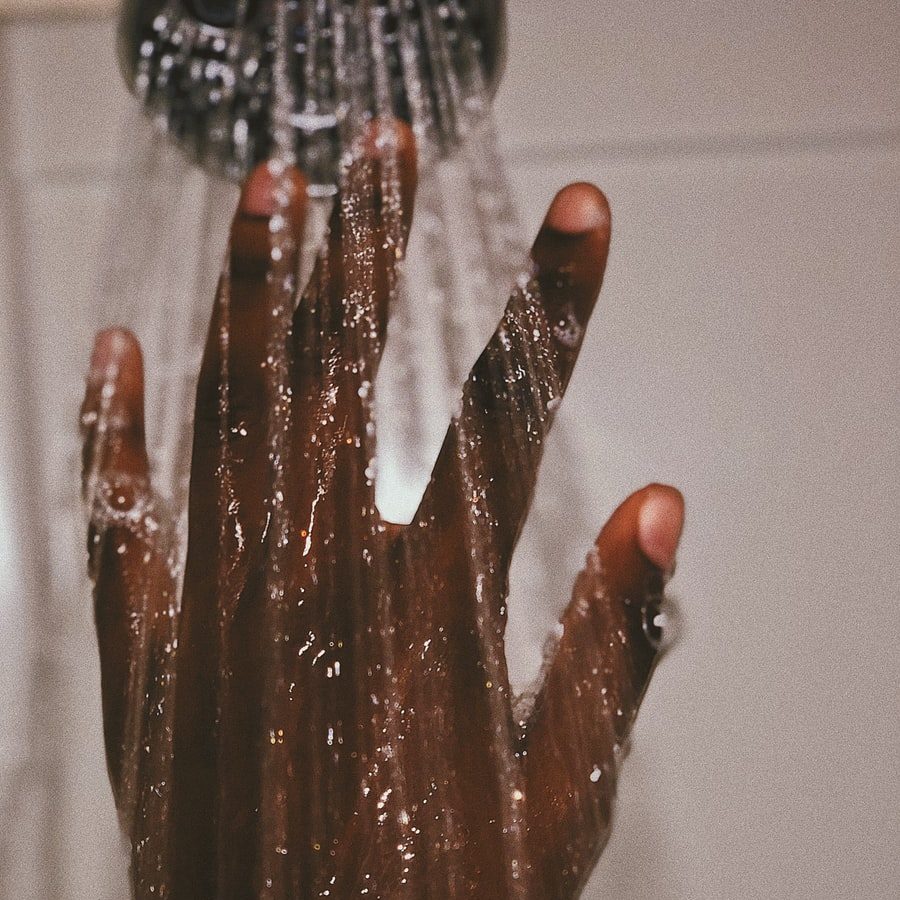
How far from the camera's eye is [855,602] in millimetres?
536

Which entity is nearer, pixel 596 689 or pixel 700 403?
pixel 596 689

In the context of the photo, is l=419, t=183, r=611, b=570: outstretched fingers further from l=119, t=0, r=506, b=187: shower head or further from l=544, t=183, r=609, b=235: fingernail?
l=119, t=0, r=506, b=187: shower head

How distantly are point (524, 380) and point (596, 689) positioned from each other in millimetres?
125

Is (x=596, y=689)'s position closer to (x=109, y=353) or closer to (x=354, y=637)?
(x=354, y=637)

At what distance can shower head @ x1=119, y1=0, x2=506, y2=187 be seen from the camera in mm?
536

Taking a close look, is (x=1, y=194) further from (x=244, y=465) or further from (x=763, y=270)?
(x=763, y=270)

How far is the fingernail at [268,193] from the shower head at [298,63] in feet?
0.33

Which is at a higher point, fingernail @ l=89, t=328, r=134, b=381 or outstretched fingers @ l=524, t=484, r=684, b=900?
fingernail @ l=89, t=328, r=134, b=381

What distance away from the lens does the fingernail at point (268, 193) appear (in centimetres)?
41

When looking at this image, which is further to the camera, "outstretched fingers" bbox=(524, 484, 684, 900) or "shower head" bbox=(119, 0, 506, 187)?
"shower head" bbox=(119, 0, 506, 187)

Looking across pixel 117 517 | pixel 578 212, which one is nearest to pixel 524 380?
pixel 578 212

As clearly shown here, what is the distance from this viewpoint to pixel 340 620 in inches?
15.1

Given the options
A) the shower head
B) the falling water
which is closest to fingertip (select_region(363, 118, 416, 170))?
the falling water

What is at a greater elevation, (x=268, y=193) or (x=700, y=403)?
(x=268, y=193)
